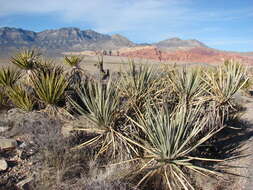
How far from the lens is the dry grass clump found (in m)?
4.96

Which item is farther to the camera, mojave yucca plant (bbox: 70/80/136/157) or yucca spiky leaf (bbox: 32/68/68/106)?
yucca spiky leaf (bbox: 32/68/68/106)

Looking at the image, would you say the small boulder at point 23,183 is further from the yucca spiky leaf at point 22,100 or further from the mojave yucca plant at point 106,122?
the yucca spiky leaf at point 22,100

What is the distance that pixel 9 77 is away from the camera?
31.2ft

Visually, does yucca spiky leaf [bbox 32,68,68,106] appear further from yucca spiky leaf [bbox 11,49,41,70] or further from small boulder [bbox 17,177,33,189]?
small boulder [bbox 17,177,33,189]

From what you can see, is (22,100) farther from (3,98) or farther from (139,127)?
(139,127)

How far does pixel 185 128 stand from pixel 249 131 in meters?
4.36

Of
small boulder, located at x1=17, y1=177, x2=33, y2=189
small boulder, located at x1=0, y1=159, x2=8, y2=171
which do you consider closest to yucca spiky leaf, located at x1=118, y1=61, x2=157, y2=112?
small boulder, located at x1=17, y1=177, x2=33, y2=189

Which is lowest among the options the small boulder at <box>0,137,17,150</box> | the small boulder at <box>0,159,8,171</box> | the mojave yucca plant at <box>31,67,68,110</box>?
the small boulder at <box>0,159,8,171</box>

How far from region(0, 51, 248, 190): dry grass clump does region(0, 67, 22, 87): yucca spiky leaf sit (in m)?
1.04

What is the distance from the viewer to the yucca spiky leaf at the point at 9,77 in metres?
9.28

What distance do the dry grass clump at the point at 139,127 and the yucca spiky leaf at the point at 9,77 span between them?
1.04 metres

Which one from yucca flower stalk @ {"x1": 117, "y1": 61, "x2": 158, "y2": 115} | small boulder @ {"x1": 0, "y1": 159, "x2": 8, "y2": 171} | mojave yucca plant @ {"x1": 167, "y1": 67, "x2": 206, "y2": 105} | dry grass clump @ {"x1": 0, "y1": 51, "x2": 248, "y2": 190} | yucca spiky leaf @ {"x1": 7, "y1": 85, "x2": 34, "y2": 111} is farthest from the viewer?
yucca spiky leaf @ {"x1": 7, "y1": 85, "x2": 34, "y2": 111}

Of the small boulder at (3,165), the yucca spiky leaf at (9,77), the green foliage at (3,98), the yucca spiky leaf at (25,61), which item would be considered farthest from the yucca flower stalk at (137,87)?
the yucca spiky leaf at (9,77)

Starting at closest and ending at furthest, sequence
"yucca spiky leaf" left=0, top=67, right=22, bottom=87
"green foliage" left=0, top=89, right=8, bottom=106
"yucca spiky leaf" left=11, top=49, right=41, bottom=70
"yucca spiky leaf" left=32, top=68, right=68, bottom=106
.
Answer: "yucca spiky leaf" left=32, top=68, right=68, bottom=106, "green foliage" left=0, top=89, right=8, bottom=106, "yucca spiky leaf" left=11, top=49, right=41, bottom=70, "yucca spiky leaf" left=0, top=67, right=22, bottom=87
